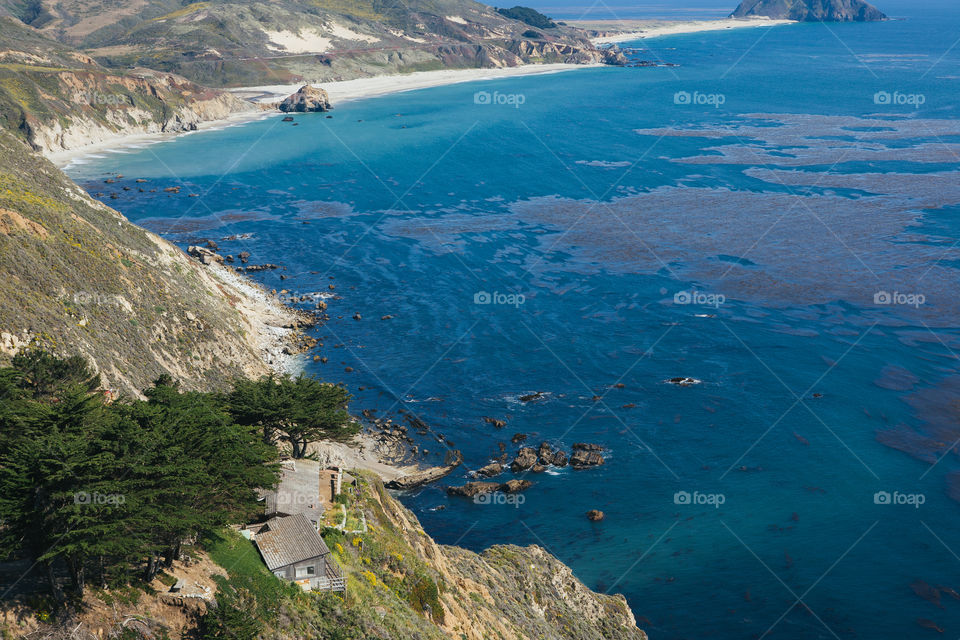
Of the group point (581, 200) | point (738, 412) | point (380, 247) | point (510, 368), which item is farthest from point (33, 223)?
point (581, 200)

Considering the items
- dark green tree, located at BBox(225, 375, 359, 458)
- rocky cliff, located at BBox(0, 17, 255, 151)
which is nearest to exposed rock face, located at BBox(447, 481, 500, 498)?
dark green tree, located at BBox(225, 375, 359, 458)

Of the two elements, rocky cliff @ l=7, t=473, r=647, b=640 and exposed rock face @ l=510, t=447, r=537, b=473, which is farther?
exposed rock face @ l=510, t=447, r=537, b=473

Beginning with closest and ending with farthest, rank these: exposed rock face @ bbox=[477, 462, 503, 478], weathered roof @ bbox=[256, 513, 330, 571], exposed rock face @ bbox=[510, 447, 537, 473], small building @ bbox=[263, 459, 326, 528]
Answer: weathered roof @ bbox=[256, 513, 330, 571]
small building @ bbox=[263, 459, 326, 528]
exposed rock face @ bbox=[477, 462, 503, 478]
exposed rock face @ bbox=[510, 447, 537, 473]

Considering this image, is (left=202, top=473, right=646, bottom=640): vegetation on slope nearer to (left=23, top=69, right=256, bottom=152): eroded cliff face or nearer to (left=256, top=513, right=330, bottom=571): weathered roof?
(left=256, top=513, right=330, bottom=571): weathered roof

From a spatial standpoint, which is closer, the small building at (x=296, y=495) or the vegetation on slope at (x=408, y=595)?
the vegetation on slope at (x=408, y=595)

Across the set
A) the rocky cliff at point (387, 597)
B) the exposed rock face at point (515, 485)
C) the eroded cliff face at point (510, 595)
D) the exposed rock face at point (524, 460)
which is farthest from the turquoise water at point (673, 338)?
the rocky cliff at point (387, 597)

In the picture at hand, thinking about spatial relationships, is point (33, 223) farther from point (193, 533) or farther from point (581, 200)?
point (581, 200)

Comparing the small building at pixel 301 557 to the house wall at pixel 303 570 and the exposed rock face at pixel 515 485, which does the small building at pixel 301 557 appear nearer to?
the house wall at pixel 303 570
